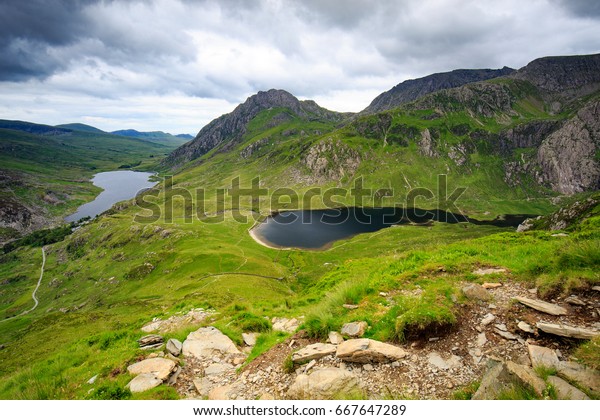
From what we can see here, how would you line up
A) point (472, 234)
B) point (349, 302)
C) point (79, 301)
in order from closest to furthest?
point (349, 302)
point (79, 301)
point (472, 234)

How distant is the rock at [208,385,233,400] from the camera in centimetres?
990

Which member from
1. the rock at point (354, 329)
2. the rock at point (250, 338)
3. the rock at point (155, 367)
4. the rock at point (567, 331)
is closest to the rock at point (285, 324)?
the rock at point (250, 338)

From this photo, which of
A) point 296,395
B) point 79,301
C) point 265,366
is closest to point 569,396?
point 296,395

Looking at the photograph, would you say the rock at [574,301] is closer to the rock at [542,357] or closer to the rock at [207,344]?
the rock at [542,357]

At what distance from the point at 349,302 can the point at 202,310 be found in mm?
15289

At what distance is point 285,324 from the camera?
1709 cm

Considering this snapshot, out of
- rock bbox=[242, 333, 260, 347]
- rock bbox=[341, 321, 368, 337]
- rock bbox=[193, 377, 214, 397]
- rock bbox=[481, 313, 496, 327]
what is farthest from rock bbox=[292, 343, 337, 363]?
rock bbox=[481, 313, 496, 327]

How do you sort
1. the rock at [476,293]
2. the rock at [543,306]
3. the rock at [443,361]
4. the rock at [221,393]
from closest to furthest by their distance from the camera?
the rock at [443,361] → the rock at [543,306] → the rock at [221,393] → the rock at [476,293]

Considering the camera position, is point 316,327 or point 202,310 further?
point 202,310

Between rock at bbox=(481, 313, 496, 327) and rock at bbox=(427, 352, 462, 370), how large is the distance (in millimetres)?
2060

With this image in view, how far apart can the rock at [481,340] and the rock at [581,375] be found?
91.0 inches

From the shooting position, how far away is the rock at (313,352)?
10445 millimetres

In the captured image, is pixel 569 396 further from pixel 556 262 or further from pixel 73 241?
pixel 73 241

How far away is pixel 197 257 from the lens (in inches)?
4547
